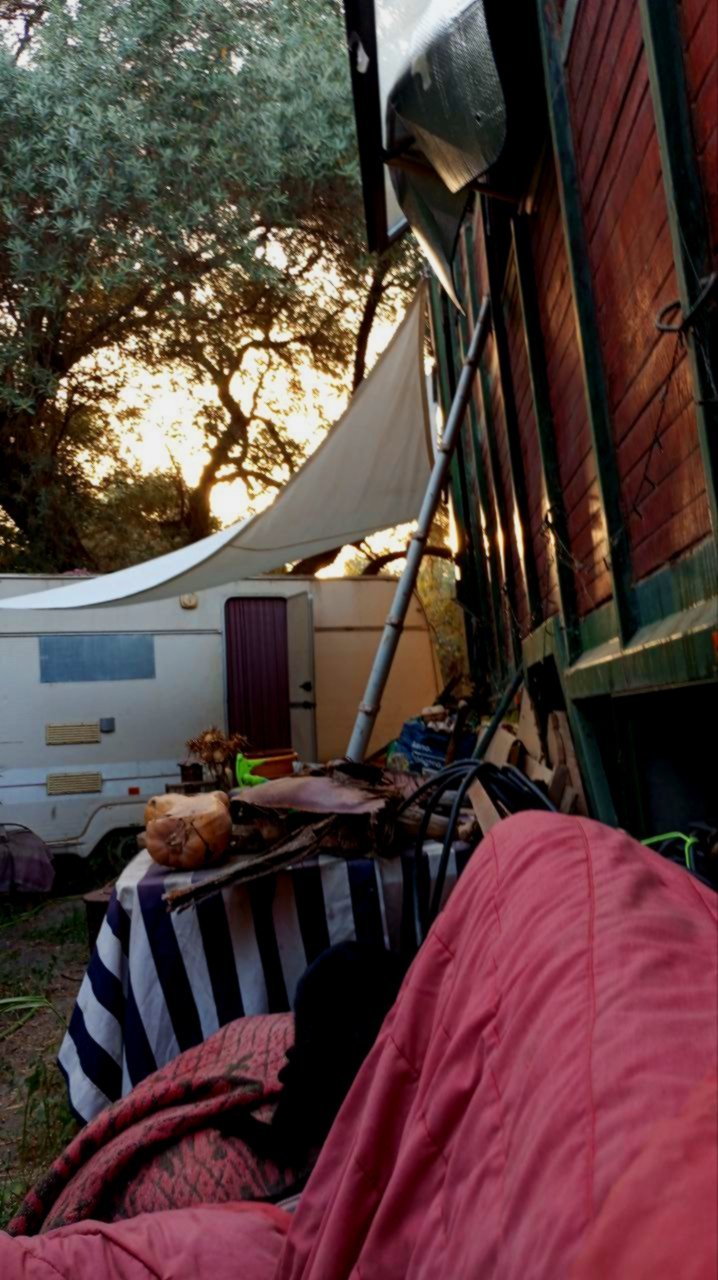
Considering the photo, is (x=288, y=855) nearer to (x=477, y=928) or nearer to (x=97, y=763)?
(x=477, y=928)

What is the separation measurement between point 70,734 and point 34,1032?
11.2 ft

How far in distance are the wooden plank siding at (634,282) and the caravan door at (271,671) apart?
6276 millimetres

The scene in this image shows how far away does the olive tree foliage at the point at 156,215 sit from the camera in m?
10.0

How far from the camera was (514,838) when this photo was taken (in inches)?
47.6

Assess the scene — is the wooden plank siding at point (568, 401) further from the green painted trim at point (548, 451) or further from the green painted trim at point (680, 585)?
the green painted trim at point (680, 585)

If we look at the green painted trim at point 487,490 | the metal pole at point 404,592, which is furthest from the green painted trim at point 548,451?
the metal pole at point 404,592

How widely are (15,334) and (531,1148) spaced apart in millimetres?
11484

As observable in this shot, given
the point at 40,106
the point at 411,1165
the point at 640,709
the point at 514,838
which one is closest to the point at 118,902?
the point at 640,709

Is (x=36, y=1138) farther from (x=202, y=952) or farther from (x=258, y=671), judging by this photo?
(x=258, y=671)

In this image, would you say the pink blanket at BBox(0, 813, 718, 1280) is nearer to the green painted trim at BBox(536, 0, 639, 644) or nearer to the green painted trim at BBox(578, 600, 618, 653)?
the green painted trim at BBox(536, 0, 639, 644)

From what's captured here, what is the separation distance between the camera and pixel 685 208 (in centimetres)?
140

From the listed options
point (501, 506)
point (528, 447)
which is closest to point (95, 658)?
point (501, 506)

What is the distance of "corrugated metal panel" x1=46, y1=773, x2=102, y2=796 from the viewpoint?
7.53 metres

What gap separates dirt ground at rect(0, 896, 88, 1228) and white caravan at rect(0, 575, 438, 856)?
98 cm
